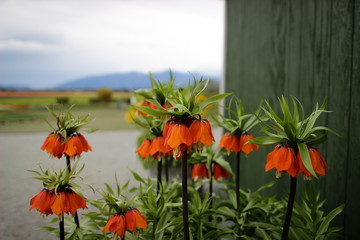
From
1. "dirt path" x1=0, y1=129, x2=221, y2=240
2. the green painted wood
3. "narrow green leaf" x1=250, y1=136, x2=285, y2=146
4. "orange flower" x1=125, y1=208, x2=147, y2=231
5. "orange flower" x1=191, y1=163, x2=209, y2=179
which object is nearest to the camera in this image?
"narrow green leaf" x1=250, y1=136, x2=285, y2=146

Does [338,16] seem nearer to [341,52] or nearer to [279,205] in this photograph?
[341,52]

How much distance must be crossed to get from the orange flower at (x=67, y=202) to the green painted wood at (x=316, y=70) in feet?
4.25

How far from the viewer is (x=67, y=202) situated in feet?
3.87

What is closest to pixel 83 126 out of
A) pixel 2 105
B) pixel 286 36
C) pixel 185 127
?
pixel 185 127

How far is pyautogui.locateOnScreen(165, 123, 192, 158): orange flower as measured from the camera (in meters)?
1.01

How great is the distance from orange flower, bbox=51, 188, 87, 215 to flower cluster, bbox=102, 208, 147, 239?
0.14 m

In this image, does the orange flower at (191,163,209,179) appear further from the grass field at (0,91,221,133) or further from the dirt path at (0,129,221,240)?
the grass field at (0,91,221,133)

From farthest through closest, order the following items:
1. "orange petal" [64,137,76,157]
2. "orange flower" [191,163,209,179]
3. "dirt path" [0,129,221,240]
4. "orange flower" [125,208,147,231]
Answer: "dirt path" [0,129,221,240] → "orange flower" [191,163,209,179] → "orange petal" [64,137,76,157] → "orange flower" [125,208,147,231]

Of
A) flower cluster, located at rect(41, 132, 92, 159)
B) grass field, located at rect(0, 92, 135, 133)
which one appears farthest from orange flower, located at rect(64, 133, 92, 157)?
grass field, located at rect(0, 92, 135, 133)

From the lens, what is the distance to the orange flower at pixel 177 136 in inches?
39.7

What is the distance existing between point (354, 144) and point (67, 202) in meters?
1.34

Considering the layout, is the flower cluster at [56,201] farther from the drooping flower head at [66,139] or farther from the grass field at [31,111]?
the grass field at [31,111]

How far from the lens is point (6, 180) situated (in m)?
3.85

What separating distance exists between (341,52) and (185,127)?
106 cm
